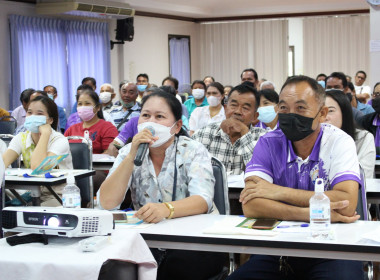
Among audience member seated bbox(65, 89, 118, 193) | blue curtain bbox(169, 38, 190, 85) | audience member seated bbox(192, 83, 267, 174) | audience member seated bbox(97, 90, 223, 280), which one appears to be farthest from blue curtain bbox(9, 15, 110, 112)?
audience member seated bbox(97, 90, 223, 280)

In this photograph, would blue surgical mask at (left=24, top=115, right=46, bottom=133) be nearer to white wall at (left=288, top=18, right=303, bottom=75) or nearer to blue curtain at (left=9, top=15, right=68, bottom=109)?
blue curtain at (left=9, top=15, right=68, bottom=109)

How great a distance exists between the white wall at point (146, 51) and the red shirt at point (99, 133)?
7.45 meters

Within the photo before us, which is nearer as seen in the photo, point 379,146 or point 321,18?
point 379,146

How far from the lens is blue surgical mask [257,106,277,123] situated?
16.3 ft

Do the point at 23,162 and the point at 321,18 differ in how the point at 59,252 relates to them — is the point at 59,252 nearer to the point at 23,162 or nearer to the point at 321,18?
the point at 23,162

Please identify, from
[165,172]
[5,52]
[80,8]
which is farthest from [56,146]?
[80,8]

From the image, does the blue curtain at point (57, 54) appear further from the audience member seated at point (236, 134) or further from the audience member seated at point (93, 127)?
the audience member seated at point (236, 134)

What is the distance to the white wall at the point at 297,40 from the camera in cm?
1608

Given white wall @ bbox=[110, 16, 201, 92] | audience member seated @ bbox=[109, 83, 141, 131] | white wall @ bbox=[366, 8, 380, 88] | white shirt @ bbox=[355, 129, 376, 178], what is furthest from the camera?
white wall @ bbox=[110, 16, 201, 92]

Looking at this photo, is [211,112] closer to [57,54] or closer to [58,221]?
[57,54]

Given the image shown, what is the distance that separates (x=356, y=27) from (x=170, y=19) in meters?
5.04

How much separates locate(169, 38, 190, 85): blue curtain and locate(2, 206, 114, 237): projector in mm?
12998

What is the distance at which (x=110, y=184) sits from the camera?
9.12ft

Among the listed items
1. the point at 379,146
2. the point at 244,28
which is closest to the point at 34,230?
the point at 379,146
